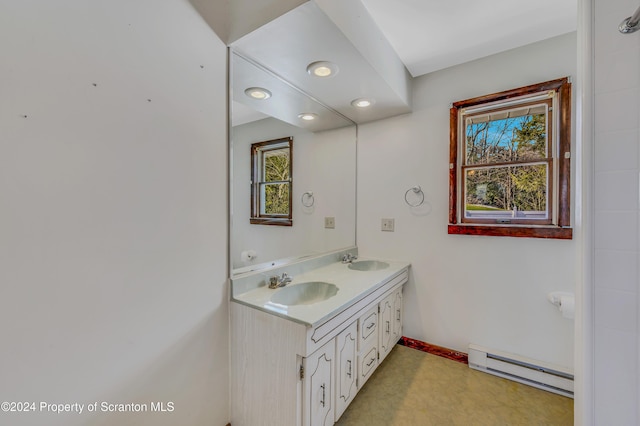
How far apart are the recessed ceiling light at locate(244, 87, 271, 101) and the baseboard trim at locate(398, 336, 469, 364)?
227cm

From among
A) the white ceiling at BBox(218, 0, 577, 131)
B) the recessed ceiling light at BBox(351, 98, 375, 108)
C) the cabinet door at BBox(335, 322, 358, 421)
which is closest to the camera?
the white ceiling at BBox(218, 0, 577, 131)

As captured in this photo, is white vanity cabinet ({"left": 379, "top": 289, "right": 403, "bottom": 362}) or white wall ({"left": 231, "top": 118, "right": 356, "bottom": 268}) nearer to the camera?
white wall ({"left": 231, "top": 118, "right": 356, "bottom": 268})

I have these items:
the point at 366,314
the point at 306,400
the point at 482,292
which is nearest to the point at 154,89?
the point at 306,400

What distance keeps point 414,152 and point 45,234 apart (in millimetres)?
2282

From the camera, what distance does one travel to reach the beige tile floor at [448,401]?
146 centimetres

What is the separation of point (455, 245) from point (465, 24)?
1536mm

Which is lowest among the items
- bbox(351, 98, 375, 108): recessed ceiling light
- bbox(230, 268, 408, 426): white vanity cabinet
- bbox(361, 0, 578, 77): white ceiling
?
bbox(230, 268, 408, 426): white vanity cabinet

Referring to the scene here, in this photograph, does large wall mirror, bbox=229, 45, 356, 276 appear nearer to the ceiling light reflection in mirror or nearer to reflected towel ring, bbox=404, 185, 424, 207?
the ceiling light reflection in mirror

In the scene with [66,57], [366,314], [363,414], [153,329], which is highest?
[66,57]

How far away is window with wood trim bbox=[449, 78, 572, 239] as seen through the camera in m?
1.68

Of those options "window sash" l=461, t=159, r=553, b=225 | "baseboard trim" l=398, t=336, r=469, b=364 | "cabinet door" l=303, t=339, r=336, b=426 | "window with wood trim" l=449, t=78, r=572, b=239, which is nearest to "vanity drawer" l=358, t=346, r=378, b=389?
"cabinet door" l=303, t=339, r=336, b=426

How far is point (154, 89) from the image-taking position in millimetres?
1077

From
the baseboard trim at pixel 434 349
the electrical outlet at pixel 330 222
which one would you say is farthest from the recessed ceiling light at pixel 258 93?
the baseboard trim at pixel 434 349

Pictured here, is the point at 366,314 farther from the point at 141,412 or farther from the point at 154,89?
the point at 154,89
